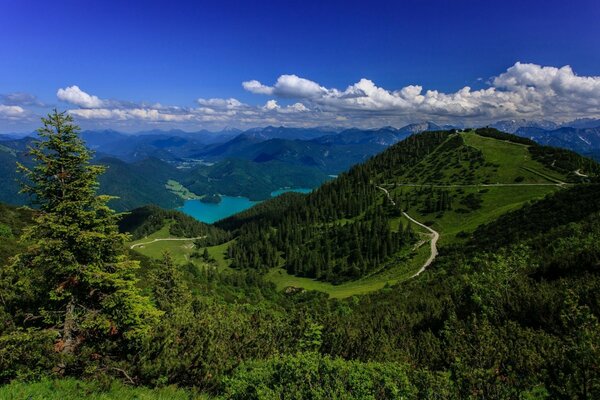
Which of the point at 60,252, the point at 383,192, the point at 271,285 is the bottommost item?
the point at 271,285

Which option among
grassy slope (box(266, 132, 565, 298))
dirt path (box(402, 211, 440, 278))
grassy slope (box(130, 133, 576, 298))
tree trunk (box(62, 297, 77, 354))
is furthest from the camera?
grassy slope (box(130, 133, 576, 298))

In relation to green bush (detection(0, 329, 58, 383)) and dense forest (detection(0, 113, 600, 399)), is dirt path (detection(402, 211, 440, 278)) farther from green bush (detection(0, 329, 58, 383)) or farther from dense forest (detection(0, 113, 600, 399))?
green bush (detection(0, 329, 58, 383))

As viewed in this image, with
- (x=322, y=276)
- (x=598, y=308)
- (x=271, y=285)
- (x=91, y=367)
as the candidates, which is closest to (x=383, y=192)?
(x=322, y=276)

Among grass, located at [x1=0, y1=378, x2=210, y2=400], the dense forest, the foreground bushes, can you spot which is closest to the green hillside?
the dense forest

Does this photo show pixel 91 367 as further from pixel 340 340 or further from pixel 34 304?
pixel 340 340

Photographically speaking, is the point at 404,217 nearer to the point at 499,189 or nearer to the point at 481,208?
the point at 481,208

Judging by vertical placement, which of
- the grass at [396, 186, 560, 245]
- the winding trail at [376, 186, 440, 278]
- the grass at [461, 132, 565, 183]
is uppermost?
the grass at [461, 132, 565, 183]
